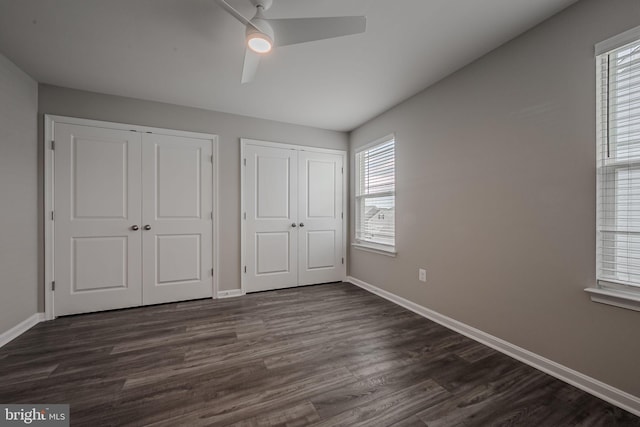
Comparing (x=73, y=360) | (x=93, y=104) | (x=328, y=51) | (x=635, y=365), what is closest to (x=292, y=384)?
(x=73, y=360)

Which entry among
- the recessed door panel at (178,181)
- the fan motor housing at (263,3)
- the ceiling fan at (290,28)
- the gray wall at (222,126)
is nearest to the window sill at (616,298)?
the ceiling fan at (290,28)

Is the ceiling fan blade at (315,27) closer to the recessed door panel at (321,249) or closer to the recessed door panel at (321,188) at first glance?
the recessed door panel at (321,188)

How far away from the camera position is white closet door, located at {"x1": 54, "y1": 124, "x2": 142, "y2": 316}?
277cm

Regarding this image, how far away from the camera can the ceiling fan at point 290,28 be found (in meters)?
1.53

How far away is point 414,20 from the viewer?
72.0 inches

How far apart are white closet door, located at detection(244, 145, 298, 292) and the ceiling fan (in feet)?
6.61

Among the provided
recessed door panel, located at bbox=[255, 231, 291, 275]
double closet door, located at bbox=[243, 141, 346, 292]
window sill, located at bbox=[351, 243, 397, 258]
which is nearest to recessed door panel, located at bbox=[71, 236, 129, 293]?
double closet door, located at bbox=[243, 141, 346, 292]

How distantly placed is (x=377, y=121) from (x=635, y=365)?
125 inches

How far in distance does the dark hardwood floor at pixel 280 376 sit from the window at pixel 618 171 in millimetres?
756

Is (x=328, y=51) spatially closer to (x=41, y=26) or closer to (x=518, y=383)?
(x=41, y=26)

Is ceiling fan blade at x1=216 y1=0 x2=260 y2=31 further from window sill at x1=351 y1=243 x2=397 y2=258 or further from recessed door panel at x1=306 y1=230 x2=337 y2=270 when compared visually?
recessed door panel at x1=306 y1=230 x2=337 y2=270

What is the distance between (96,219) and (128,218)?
0.96 feet

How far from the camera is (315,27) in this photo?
62.3 inches

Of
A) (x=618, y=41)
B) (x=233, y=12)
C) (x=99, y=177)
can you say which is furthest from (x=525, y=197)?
(x=99, y=177)
